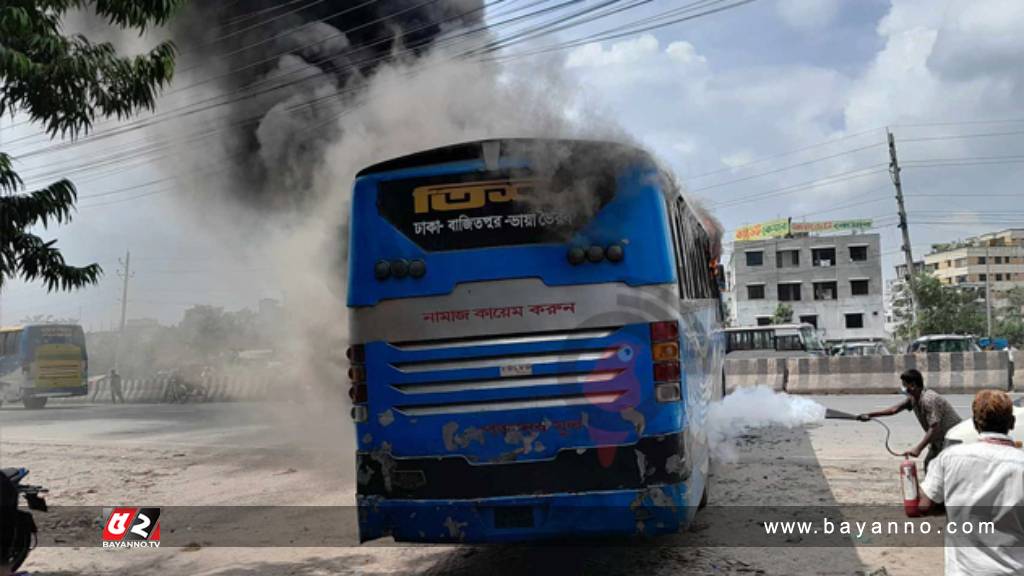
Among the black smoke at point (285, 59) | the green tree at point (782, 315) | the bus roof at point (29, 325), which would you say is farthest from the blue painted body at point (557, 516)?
the green tree at point (782, 315)

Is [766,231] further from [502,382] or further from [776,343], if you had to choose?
[502,382]

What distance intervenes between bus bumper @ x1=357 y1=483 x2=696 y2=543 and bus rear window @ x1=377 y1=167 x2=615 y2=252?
5.03 feet

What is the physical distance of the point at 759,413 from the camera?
10750 millimetres

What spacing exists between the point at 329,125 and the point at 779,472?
954 centimetres

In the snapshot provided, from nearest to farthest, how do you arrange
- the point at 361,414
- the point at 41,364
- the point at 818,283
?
the point at 361,414 < the point at 41,364 < the point at 818,283

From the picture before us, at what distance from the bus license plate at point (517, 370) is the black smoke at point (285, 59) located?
1014 centimetres

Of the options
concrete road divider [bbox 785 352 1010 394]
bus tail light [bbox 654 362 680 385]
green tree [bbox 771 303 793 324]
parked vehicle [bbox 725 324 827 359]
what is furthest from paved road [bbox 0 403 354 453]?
green tree [bbox 771 303 793 324]

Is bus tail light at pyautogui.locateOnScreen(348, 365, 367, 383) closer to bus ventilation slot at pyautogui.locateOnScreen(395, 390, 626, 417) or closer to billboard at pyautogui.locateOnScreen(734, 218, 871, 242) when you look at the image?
bus ventilation slot at pyautogui.locateOnScreen(395, 390, 626, 417)

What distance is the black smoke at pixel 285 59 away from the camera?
45.2ft

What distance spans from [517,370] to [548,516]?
0.85m

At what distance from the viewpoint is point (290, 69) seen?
14.5 metres

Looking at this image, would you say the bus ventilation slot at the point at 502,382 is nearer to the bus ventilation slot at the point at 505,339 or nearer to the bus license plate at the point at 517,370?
the bus license plate at the point at 517,370

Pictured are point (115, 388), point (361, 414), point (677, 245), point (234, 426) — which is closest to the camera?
point (361, 414)

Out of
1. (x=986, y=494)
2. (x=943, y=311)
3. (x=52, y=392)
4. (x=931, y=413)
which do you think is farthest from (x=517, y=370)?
(x=943, y=311)
